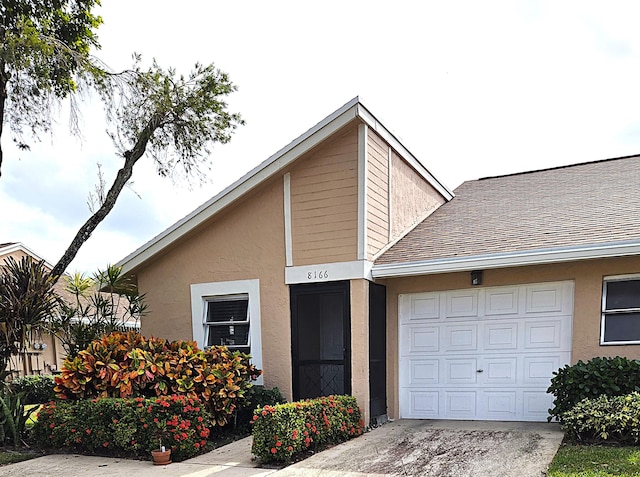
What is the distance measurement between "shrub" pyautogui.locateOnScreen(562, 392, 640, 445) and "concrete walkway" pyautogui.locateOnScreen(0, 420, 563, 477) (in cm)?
36

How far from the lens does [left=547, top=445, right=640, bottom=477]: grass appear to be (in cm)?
519

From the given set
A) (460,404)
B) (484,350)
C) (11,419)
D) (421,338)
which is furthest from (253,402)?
(484,350)

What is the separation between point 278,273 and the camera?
9.11 m

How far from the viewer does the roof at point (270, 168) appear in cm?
842

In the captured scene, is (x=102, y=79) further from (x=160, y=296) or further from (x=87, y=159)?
(x=160, y=296)

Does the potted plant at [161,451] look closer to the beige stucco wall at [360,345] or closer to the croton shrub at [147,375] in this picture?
the croton shrub at [147,375]

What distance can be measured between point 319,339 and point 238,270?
2.30 meters

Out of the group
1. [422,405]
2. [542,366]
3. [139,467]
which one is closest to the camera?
[139,467]

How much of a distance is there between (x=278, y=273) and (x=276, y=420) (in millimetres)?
3139

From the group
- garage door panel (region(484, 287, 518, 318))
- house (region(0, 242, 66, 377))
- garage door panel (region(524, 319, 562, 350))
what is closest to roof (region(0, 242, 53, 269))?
house (region(0, 242, 66, 377))

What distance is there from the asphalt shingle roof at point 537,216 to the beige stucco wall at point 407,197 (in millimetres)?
204

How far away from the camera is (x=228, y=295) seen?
9.69 meters

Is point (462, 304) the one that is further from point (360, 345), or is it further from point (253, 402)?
point (253, 402)

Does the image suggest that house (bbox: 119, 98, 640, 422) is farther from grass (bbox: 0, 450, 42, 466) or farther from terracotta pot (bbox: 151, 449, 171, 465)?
grass (bbox: 0, 450, 42, 466)
